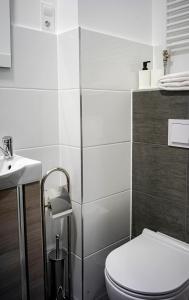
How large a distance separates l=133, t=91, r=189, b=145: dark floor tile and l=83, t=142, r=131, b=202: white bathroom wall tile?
139mm

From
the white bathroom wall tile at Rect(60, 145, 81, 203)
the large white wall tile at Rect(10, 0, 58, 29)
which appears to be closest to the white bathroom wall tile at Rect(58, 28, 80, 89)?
the large white wall tile at Rect(10, 0, 58, 29)

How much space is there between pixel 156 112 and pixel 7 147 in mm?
833

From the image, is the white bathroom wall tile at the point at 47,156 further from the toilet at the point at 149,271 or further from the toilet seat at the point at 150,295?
the toilet seat at the point at 150,295

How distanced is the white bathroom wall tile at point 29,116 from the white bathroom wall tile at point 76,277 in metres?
0.68

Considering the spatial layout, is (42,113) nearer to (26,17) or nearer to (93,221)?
(26,17)

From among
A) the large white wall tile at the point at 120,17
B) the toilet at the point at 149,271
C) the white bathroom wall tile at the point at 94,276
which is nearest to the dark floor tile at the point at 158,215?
the toilet at the point at 149,271

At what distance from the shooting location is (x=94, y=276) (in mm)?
1548

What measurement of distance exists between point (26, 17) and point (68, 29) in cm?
21

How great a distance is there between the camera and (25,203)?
3.48ft

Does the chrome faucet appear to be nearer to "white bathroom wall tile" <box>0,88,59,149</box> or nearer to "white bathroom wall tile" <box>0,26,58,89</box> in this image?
"white bathroom wall tile" <box>0,88,59,149</box>

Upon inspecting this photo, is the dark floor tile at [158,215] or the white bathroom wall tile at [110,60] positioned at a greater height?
the white bathroom wall tile at [110,60]

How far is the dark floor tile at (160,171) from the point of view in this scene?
1432 mm

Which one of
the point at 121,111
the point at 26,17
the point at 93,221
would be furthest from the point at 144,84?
the point at 93,221

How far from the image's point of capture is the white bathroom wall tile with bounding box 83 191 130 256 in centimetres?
147
